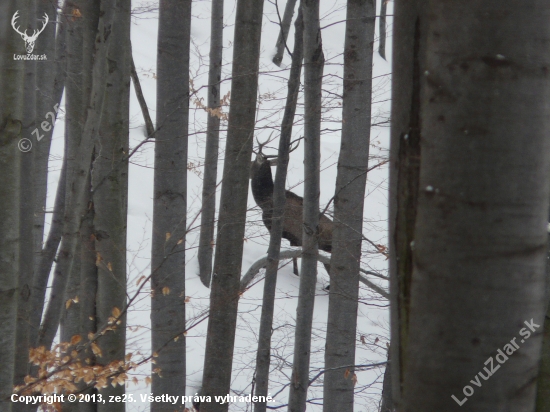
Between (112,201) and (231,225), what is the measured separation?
4.02ft

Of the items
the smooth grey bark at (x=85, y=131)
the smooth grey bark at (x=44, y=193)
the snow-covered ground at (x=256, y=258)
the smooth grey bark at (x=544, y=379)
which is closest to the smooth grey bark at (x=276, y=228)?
the snow-covered ground at (x=256, y=258)

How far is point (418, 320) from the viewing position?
0.73 m

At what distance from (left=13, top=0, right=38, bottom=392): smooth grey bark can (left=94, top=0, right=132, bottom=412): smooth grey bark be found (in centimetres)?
33

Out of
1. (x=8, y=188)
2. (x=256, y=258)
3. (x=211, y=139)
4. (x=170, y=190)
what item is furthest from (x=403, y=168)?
(x=256, y=258)

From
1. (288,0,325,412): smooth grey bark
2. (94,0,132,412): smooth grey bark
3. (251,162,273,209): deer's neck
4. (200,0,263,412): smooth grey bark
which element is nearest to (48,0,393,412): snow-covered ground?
(288,0,325,412): smooth grey bark

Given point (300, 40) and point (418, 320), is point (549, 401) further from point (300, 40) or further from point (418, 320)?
point (300, 40)

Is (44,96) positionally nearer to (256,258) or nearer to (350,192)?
(350,192)

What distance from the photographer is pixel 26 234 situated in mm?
2561

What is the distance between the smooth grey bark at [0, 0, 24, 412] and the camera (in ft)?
5.95

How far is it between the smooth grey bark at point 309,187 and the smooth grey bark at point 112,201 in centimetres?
263

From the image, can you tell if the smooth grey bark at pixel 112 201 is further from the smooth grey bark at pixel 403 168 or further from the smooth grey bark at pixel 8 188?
the smooth grey bark at pixel 403 168

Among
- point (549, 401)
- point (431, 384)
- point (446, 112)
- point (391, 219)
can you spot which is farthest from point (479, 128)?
point (549, 401)

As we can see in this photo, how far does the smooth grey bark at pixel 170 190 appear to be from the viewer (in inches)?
166

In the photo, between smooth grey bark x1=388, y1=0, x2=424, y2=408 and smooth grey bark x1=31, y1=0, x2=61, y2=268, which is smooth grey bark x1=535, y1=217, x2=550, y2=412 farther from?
smooth grey bark x1=31, y1=0, x2=61, y2=268
